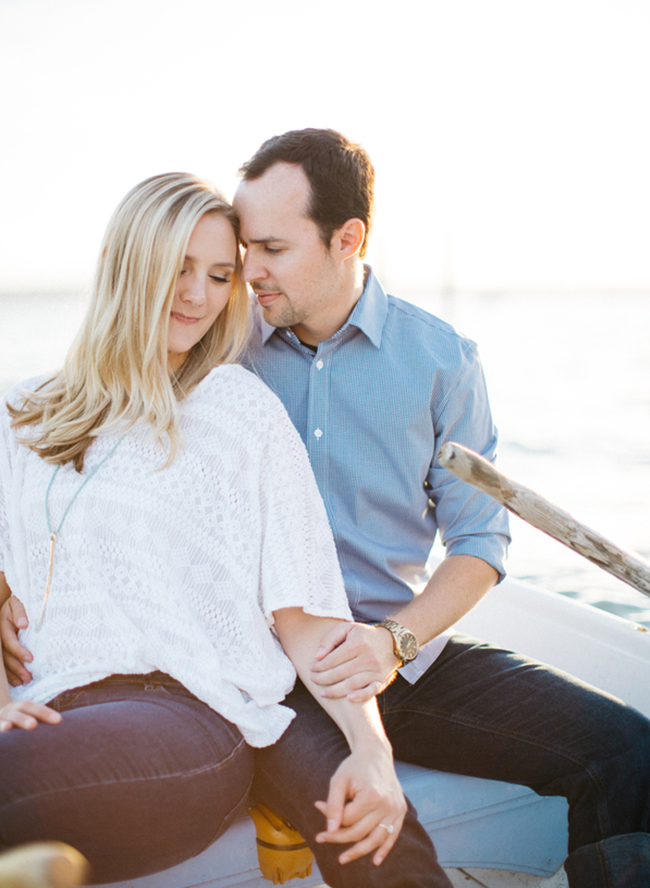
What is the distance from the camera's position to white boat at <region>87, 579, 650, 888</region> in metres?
1.47

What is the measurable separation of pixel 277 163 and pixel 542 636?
4.95 ft

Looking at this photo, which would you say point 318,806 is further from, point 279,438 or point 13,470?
point 13,470

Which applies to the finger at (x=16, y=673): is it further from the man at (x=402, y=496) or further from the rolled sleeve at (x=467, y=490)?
the rolled sleeve at (x=467, y=490)

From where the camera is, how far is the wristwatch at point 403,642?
4.94ft

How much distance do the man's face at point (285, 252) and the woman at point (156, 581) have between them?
21cm

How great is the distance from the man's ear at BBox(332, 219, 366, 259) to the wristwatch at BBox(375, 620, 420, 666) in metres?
0.89

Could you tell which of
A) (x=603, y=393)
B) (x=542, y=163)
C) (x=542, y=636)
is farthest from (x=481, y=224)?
(x=542, y=636)

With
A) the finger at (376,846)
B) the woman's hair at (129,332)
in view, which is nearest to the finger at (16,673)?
the woman's hair at (129,332)

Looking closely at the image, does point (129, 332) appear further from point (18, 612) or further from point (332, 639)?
point (332, 639)

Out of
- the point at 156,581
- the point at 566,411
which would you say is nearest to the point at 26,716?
the point at 156,581

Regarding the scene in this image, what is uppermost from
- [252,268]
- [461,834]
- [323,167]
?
[323,167]

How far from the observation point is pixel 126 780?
1.17 meters

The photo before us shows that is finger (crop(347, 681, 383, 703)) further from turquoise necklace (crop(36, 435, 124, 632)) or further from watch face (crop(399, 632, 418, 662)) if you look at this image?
turquoise necklace (crop(36, 435, 124, 632))

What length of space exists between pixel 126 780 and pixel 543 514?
28.6 inches
